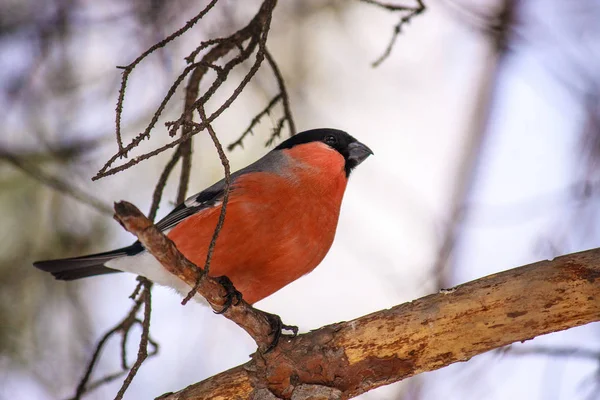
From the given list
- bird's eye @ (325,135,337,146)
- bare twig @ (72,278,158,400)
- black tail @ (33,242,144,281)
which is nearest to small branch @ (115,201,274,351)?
bare twig @ (72,278,158,400)

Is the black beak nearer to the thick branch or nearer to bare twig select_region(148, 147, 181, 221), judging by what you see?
bare twig select_region(148, 147, 181, 221)

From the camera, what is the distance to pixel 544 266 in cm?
277

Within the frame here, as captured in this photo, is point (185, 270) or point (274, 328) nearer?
point (185, 270)

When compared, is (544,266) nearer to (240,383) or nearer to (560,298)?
(560,298)

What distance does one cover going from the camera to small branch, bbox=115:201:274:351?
7.49ft

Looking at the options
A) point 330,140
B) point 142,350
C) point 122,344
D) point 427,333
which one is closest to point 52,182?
point 122,344

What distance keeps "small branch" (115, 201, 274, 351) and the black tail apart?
1.18m

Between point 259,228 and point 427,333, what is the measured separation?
1.08 meters

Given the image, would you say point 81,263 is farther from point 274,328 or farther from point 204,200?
point 274,328

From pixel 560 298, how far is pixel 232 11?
10.5ft

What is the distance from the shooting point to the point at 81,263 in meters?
4.18

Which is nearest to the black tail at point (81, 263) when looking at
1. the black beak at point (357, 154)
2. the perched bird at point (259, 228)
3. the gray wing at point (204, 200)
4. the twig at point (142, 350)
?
the perched bird at point (259, 228)

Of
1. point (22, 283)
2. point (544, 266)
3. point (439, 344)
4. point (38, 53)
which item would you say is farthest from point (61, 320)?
point (544, 266)

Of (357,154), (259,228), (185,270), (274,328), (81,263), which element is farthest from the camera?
(357,154)
